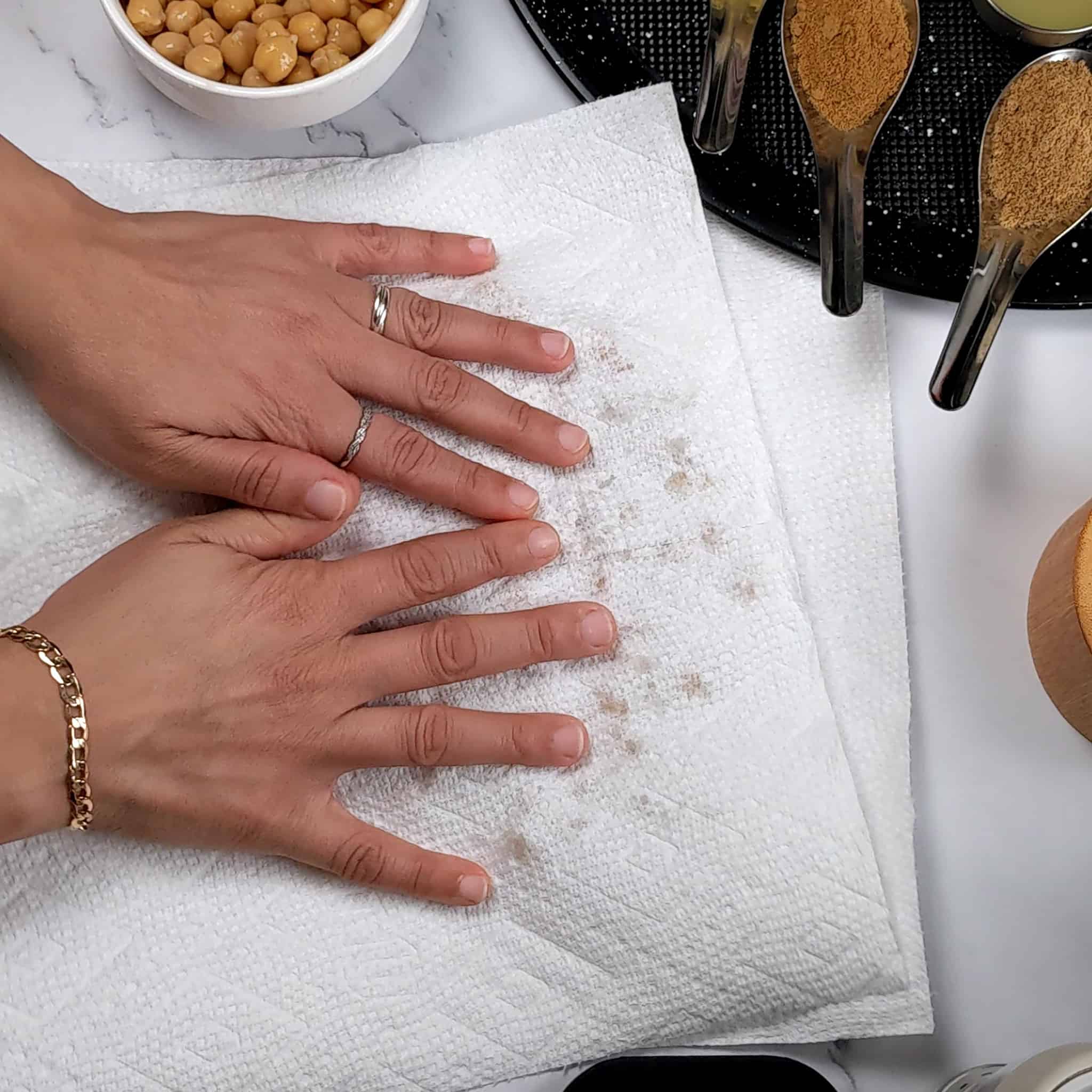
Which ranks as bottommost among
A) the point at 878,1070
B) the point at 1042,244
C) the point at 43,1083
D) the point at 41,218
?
the point at 878,1070

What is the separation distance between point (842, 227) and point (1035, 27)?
0.55ft

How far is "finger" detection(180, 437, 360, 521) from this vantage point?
596mm

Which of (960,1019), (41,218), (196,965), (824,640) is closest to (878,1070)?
A: (960,1019)

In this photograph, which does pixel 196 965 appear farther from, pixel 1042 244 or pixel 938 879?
pixel 1042 244

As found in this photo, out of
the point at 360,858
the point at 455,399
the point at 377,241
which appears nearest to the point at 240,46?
the point at 377,241

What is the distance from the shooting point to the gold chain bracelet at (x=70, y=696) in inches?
22.4

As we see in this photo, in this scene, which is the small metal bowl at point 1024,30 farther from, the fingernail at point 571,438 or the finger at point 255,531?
the finger at point 255,531

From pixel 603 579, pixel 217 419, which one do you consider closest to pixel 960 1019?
pixel 603 579

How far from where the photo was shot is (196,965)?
607 mm

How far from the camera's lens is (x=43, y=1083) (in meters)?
0.60

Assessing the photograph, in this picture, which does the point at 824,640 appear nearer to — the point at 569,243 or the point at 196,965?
the point at 569,243

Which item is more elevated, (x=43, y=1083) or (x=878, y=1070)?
(x=43, y=1083)

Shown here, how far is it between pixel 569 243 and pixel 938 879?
0.42 metres

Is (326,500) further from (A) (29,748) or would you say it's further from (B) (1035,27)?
(B) (1035,27)
